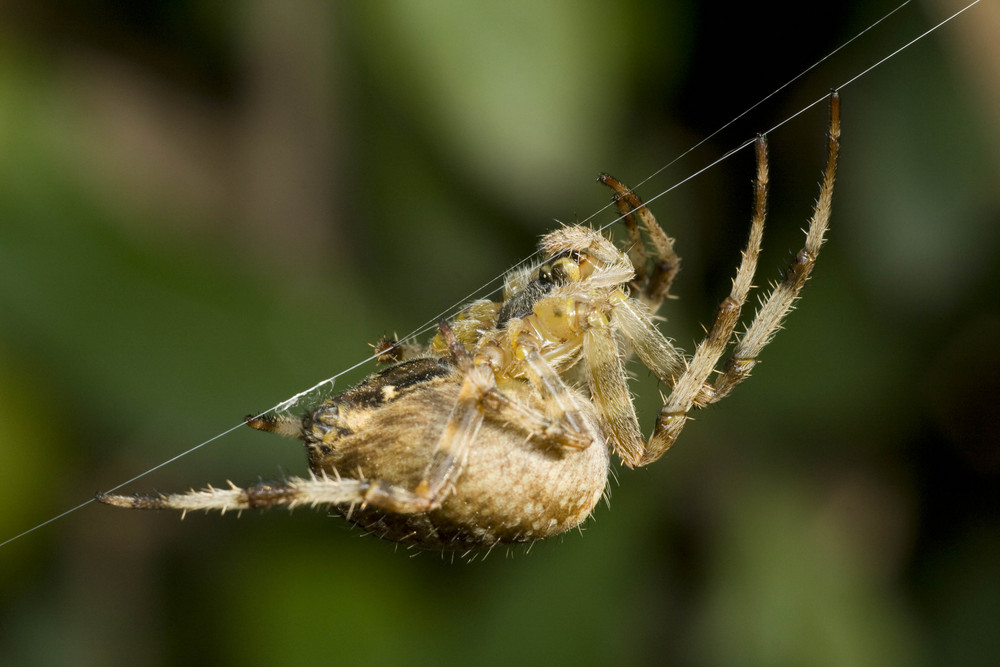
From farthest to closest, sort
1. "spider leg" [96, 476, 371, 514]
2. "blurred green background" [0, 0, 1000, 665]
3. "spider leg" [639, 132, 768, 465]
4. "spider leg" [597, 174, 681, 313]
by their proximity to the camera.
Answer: "blurred green background" [0, 0, 1000, 665]
"spider leg" [597, 174, 681, 313]
"spider leg" [639, 132, 768, 465]
"spider leg" [96, 476, 371, 514]

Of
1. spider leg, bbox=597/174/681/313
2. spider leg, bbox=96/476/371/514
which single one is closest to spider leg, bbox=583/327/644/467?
spider leg, bbox=597/174/681/313

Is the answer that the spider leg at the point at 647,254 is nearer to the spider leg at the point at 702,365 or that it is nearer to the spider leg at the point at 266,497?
the spider leg at the point at 702,365

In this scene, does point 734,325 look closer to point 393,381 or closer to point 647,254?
point 647,254

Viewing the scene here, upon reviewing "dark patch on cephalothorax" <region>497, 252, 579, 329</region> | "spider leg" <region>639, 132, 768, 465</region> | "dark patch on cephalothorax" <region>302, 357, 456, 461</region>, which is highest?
"dark patch on cephalothorax" <region>497, 252, 579, 329</region>

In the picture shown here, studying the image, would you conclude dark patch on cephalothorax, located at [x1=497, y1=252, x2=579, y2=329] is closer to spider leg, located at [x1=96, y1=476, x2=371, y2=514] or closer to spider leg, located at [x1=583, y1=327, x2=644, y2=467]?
spider leg, located at [x1=583, y1=327, x2=644, y2=467]

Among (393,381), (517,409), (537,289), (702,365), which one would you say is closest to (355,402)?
(393,381)

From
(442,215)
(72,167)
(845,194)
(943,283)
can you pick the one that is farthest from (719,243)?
(72,167)

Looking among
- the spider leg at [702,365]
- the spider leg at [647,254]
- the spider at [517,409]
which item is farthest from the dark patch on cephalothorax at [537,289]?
the spider leg at [702,365]
